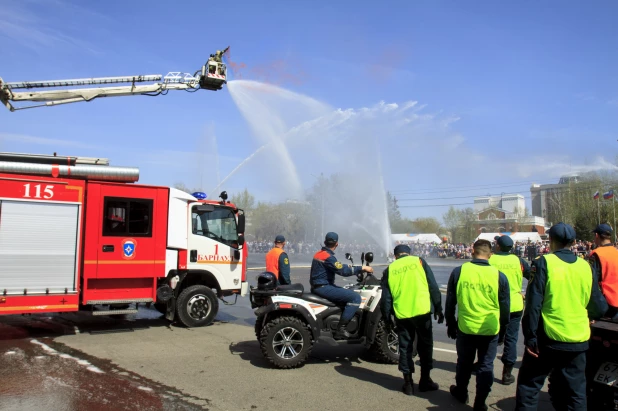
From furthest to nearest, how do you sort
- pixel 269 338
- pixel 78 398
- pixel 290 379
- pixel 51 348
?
pixel 51 348 < pixel 269 338 < pixel 290 379 < pixel 78 398

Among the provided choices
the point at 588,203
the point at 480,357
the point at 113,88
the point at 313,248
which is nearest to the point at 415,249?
the point at 313,248

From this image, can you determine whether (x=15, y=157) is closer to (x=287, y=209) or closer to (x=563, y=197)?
(x=287, y=209)

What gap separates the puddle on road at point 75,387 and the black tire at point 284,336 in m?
1.40

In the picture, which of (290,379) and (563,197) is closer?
(290,379)

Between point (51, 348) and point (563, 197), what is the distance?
66822mm

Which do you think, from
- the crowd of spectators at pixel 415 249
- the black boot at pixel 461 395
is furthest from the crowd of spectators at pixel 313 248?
the black boot at pixel 461 395

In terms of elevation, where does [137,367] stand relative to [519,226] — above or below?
below

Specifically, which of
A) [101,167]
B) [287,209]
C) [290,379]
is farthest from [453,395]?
[287,209]

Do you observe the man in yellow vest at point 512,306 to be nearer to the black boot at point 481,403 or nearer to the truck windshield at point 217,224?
the black boot at point 481,403

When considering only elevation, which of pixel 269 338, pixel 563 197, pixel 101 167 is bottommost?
pixel 269 338

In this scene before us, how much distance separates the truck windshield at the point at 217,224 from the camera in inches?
372

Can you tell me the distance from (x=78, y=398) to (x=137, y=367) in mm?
1316

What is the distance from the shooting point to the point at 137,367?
6.34m

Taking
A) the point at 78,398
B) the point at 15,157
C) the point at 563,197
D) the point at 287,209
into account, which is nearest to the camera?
the point at 78,398
